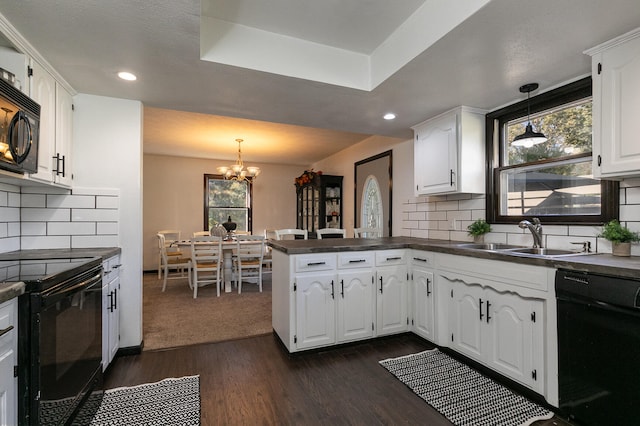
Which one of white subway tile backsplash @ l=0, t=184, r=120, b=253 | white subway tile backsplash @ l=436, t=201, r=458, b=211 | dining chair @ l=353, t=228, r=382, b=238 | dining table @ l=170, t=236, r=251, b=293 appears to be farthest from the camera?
dining table @ l=170, t=236, r=251, b=293

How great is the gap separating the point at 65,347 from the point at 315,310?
1597 mm

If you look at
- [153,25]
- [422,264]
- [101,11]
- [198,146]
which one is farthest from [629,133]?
[198,146]

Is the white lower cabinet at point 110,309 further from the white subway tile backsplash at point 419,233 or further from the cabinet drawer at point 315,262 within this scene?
the white subway tile backsplash at point 419,233

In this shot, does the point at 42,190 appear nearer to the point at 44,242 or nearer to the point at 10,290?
the point at 44,242

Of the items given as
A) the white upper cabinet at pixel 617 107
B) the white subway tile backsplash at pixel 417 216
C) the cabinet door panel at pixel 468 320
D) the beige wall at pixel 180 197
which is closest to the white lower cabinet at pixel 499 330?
the cabinet door panel at pixel 468 320

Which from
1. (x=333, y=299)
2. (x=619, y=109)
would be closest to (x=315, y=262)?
(x=333, y=299)

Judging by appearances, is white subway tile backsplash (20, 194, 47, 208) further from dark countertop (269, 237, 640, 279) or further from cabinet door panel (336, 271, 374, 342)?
cabinet door panel (336, 271, 374, 342)

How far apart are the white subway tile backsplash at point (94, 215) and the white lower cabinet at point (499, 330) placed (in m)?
2.80

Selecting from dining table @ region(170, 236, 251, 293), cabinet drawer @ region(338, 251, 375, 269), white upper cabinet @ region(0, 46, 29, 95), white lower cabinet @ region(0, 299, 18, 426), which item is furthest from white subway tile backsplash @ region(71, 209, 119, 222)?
dining table @ region(170, 236, 251, 293)

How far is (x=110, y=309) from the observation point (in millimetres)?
2172

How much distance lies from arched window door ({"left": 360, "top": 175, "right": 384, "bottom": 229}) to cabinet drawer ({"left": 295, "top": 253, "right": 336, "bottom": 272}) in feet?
6.93

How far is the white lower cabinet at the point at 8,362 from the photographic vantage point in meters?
1.04

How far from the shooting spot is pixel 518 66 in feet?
6.78

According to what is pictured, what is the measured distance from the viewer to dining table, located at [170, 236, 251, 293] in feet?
14.9
